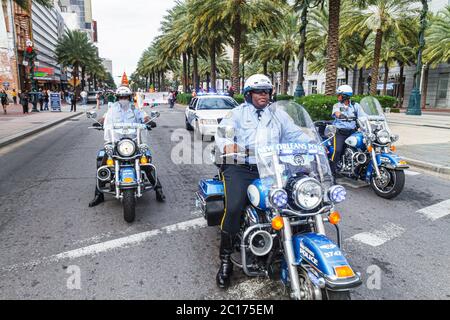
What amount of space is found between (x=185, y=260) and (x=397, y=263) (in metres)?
2.32

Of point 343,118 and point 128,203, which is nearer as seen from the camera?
point 128,203

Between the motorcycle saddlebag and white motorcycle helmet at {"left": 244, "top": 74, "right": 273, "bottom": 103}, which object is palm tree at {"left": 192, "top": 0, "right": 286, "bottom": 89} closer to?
white motorcycle helmet at {"left": 244, "top": 74, "right": 273, "bottom": 103}

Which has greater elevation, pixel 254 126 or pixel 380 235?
pixel 254 126

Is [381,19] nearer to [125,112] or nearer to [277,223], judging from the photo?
[125,112]

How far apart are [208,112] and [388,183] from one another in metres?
8.26

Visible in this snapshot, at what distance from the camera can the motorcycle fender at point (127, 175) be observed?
4883 millimetres

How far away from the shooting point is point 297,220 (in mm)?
2973

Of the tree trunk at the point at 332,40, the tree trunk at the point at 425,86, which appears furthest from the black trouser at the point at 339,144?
the tree trunk at the point at 425,86

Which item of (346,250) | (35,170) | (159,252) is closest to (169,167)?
(35,170)

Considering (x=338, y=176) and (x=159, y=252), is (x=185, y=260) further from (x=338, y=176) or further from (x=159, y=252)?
(x=338, y=176)

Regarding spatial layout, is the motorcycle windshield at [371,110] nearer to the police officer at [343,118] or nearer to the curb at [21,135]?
the police officer at [343,118]

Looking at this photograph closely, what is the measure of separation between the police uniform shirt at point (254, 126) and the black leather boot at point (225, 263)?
79cm

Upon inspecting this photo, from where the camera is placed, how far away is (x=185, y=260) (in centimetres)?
391

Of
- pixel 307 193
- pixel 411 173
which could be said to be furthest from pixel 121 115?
pixel 411 173
